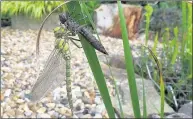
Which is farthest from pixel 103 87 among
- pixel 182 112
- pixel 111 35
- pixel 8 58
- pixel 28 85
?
pixel 111 35

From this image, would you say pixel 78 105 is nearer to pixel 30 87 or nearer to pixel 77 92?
pixel 77 92

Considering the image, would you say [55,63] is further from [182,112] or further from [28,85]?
[28,85]

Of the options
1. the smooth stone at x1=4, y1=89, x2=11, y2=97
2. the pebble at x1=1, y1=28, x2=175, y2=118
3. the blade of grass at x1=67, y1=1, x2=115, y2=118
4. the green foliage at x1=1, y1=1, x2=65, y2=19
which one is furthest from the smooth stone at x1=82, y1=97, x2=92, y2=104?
Answer: the green foliage at x1=1, y1=1, x2=65, y2=19

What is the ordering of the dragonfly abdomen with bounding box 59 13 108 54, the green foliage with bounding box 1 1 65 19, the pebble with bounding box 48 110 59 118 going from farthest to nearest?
the green foliage with bounding box 1 1 65 19, the pebble with bounding box 48 110 59 118, the dragonfly abdomen with bounding box 59 13 108 54

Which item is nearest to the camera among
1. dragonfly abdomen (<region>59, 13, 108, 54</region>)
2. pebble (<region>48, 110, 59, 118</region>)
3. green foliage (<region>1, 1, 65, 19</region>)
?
dragonfly abdomen (<region>59, 13, 108, 54</region>)

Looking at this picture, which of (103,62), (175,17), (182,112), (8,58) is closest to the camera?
(182,112)

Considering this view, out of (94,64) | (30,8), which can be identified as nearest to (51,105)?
(94,64)

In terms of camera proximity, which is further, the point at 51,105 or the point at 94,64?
the point at 51,105

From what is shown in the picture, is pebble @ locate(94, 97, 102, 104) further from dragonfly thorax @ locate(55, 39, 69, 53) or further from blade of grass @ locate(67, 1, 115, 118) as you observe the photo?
dragonfly thorax @ locate(55, 39, 69, 53)
